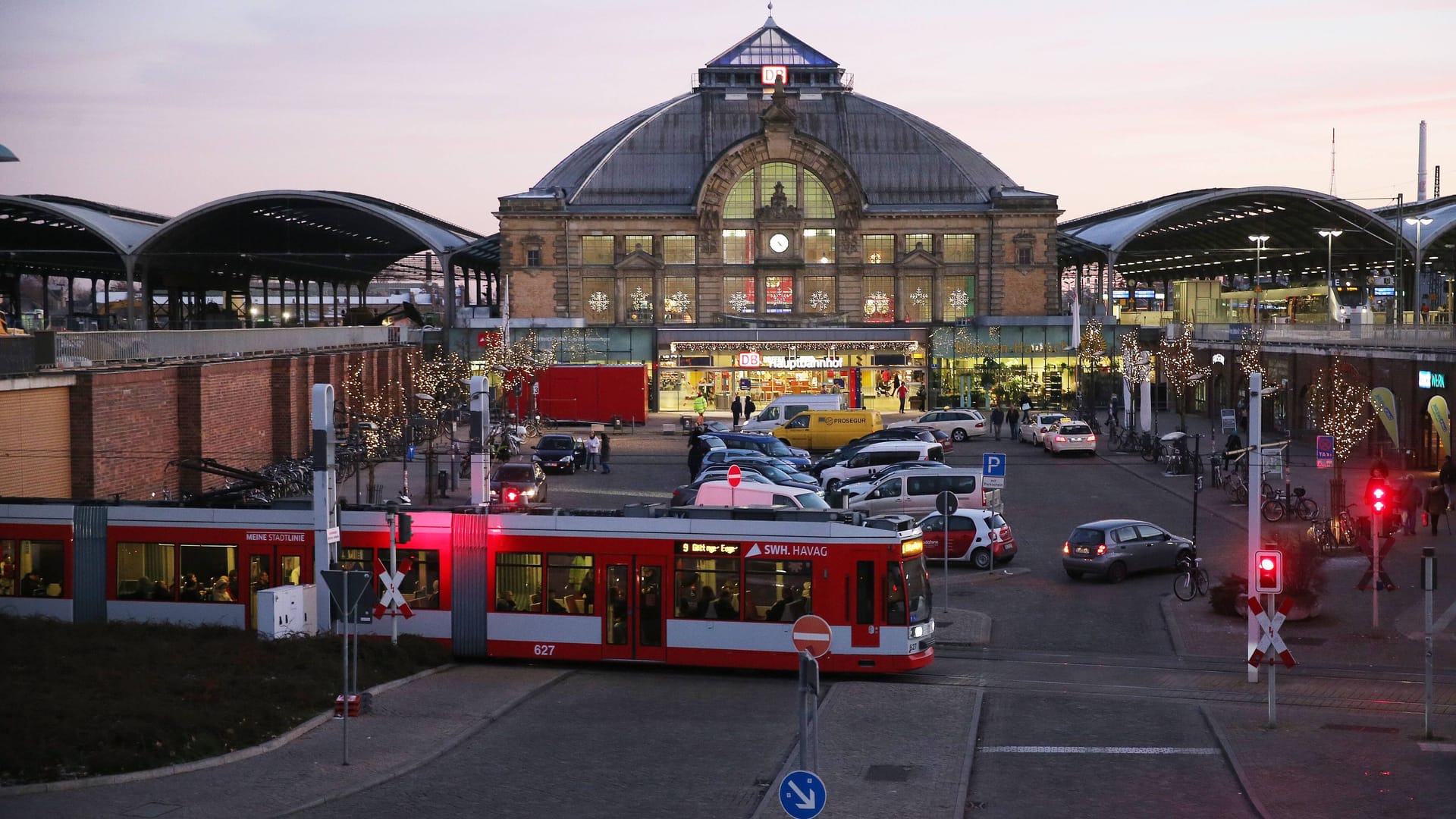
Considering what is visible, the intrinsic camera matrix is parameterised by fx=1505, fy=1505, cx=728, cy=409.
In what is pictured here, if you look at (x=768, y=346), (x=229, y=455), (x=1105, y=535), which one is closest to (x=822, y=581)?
(x=1105, y=535)

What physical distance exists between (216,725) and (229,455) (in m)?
27.8

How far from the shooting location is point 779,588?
22.1 metres

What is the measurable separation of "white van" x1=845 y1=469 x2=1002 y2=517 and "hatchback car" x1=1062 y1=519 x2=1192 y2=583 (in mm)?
6474

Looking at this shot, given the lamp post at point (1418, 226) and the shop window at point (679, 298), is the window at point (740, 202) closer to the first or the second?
the shop window at point (679, 298)

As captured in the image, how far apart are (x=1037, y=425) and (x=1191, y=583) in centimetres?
3328

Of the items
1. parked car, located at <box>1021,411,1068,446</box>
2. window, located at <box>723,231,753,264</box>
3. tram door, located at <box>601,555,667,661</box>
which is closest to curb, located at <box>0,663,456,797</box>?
tram door, located at <box>601,555,667,661</box>

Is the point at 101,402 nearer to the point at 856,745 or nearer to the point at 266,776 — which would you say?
the point at 266,776

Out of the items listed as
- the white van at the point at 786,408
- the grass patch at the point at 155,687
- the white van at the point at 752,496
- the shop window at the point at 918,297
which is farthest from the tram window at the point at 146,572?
the shop window at the point at 918,297

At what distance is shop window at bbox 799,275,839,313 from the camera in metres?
89.6

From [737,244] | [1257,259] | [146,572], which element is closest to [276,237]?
[737,244]

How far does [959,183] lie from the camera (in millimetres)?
91312

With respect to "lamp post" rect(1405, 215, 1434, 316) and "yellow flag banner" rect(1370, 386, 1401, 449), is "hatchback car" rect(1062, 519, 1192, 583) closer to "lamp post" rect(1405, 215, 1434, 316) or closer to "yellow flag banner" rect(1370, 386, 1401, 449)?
"yellow flag banner" rect(1370, 386, 1401, 449)

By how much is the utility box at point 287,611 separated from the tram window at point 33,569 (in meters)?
3.60

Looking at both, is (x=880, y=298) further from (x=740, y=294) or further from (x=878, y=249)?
(x=740, y=294)
